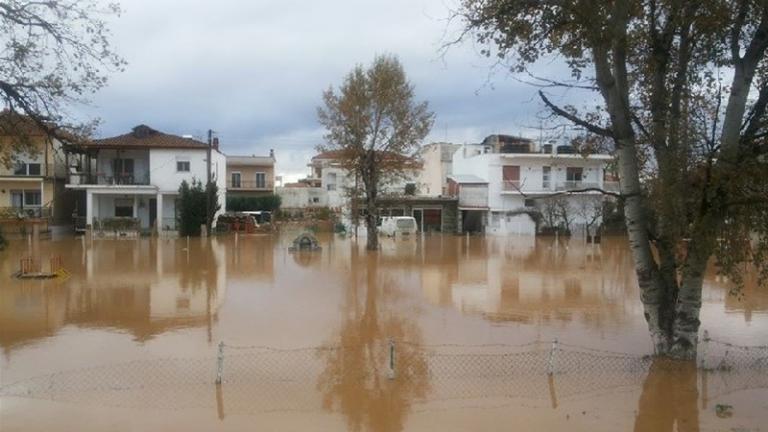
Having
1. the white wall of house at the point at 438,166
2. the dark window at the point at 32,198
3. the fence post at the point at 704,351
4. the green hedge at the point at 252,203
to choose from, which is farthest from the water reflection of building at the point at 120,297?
the white wall of house at the point at 438,166

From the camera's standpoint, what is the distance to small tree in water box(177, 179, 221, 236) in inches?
1781

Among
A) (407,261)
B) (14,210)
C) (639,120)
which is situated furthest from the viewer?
(14,210)

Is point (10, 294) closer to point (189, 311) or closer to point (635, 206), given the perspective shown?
point (189, 311)

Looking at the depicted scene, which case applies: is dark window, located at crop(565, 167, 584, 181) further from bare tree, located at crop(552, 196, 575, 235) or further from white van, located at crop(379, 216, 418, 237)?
white van, located at crop(379, 216, 418, 237)

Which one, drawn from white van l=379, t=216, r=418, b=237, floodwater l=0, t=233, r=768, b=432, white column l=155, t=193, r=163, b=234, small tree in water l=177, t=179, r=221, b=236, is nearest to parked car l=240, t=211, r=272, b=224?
white column l=155, t=193, r=163, b=234

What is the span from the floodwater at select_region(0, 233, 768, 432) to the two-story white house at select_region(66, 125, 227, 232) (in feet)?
74.4

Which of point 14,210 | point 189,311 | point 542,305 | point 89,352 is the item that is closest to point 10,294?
point 189,311

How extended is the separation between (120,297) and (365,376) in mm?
11344

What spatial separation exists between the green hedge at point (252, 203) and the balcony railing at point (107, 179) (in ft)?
46.6

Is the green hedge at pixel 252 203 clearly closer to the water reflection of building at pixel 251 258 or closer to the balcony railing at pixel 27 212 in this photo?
the water reflection of building at pixel 251 258

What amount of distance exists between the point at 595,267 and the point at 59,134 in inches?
951

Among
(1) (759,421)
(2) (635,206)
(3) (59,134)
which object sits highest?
(3) (59,134)

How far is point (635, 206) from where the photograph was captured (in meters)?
11.4

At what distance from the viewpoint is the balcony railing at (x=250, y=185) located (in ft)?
226
